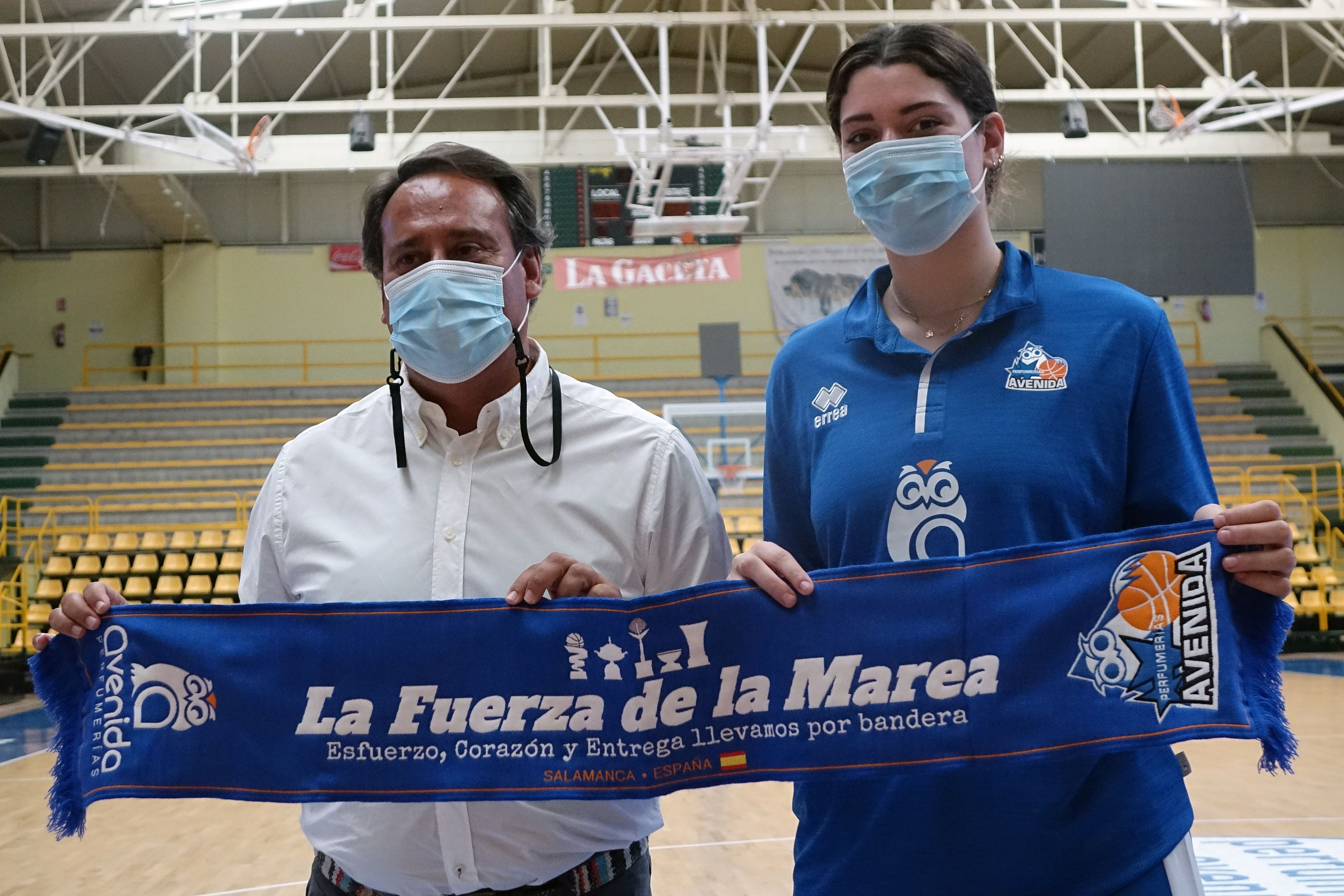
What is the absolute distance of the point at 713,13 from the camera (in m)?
12.1

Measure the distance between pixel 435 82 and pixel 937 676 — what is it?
17138 millimetres

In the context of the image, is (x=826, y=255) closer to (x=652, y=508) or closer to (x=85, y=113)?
(x=85, y=113)

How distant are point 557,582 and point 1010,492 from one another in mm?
680

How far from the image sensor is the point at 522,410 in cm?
196

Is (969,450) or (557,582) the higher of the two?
(969,450)

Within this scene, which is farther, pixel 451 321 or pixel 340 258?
pixel 340 258

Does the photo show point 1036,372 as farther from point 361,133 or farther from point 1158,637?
point 361,133

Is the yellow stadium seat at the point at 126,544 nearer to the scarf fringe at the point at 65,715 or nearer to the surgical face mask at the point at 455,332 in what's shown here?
the scarf fringe at the point at 65,715

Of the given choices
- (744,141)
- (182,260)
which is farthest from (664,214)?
(182,260)

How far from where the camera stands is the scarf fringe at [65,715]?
76.7 inches

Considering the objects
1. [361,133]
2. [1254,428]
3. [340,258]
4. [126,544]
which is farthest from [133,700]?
[340,258]

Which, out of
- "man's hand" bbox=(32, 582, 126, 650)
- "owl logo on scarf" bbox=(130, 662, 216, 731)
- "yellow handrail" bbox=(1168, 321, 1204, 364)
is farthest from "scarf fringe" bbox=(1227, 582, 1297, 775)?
"yellow handrail" bbox=(1168, 321, 1204, 364)

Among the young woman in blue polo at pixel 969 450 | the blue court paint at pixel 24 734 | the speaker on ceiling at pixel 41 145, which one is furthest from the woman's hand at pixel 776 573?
the speaker on ceiling at pixel 41 145

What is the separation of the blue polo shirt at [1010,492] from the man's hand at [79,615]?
1.16 m
